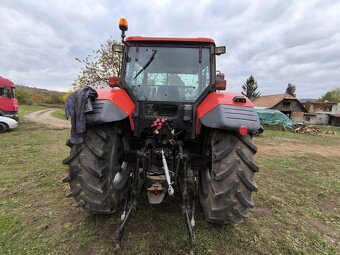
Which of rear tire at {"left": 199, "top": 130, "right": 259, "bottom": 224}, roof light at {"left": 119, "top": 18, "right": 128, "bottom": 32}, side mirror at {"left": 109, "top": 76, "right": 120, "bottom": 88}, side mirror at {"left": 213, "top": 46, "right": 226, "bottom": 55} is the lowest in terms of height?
rear tire at {"left": 199, "top": 130, "right": 259, "bottom": 224}

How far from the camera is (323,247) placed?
2930mm

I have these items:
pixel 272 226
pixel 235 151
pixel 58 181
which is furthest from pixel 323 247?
pixel 58 181

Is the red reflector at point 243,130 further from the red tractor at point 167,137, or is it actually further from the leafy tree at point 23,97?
the leafy tree at point 23,97

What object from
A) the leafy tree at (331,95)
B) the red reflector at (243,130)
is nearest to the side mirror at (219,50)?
the red reflector at (243,130)

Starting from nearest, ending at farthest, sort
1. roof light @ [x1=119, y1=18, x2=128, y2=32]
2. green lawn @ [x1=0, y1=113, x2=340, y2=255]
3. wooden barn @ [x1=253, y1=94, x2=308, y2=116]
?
1. green lawn @ [x1=0, y1=113, x2=340, y2=255]
2. roof light @ [x1=119, y1=18, x2=128, y2=32]
3. wooden barn @ [x1=253, y1=94, x2=308, y2=116]

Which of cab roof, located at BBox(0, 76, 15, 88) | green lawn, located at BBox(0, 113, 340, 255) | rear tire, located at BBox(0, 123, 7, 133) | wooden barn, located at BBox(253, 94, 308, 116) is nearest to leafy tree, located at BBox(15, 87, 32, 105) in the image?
cab roof, located at BBox(0, 76, 15, 88)

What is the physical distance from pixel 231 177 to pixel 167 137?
0.96 metres

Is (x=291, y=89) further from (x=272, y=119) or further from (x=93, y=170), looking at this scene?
(x=93, y=170)

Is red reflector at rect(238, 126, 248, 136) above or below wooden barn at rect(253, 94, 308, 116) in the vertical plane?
above

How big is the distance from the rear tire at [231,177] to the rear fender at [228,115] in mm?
184

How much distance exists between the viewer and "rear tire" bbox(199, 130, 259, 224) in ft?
8.39

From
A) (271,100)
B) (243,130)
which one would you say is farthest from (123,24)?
(271,100)

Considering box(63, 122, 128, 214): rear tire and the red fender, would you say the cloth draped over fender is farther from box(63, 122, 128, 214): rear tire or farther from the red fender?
the red fender

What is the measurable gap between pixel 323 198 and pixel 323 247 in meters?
2.00
